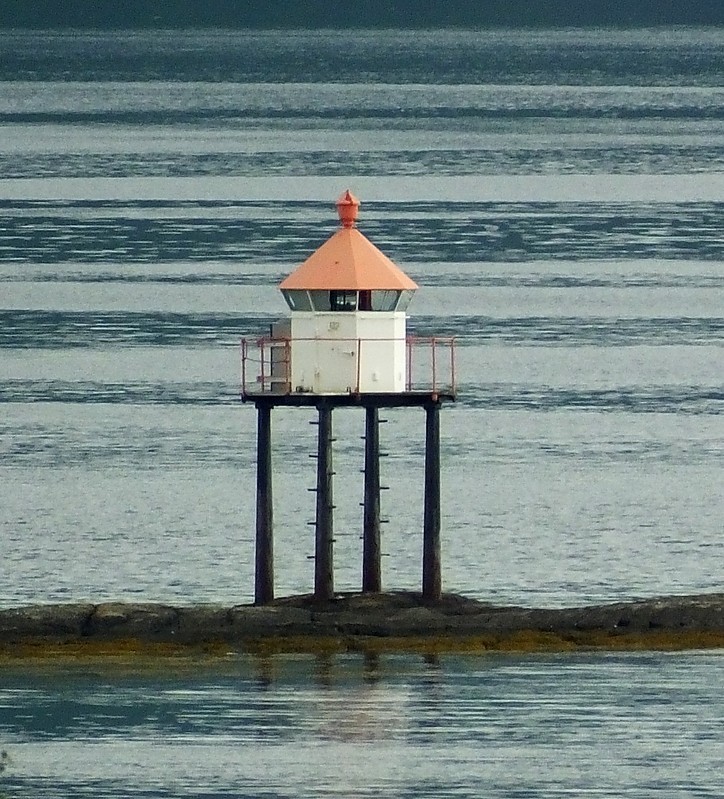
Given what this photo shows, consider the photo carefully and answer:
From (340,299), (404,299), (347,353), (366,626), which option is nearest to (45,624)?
(366,626)

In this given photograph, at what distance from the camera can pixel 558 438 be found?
169 feet

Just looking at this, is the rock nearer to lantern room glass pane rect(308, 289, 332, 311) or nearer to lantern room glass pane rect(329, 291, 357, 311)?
lantern room glass pane rect(308, 289, 332, 311)

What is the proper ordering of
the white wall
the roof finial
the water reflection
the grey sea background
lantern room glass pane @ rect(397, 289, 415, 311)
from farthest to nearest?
lantern room glass pane @ rect(397, 289, 415, 311)
the roof finial
the white wall
the grey sea background
the water reflection

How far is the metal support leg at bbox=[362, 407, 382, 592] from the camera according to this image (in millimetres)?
31672

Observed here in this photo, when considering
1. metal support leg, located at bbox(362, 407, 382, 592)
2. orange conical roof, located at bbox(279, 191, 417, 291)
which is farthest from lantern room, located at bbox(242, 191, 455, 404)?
metal support leg, located at bbox(362, 407, 382, 592)

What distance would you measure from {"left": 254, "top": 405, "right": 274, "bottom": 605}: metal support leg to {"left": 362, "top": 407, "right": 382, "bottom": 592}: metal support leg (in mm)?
1017

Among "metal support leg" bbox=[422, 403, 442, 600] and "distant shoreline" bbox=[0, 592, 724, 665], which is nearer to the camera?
"distant shoreline" bbox=[0, 592, 724, 665]

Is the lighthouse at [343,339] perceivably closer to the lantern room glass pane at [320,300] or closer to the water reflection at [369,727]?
the lantern room glass pane at [320,300]

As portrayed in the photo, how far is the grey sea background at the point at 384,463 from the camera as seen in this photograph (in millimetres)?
27906

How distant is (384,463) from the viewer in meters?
49.0

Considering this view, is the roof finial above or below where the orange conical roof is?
above

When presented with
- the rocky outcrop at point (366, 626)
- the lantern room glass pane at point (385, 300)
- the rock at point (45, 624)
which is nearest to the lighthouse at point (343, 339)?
the lantern room glass pane at point (385, 300)

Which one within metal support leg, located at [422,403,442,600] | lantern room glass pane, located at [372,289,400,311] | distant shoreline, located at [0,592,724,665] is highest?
lantern room glass pane, located at [372,289,400,311]

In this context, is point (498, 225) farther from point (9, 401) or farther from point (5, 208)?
point (9, 401)
